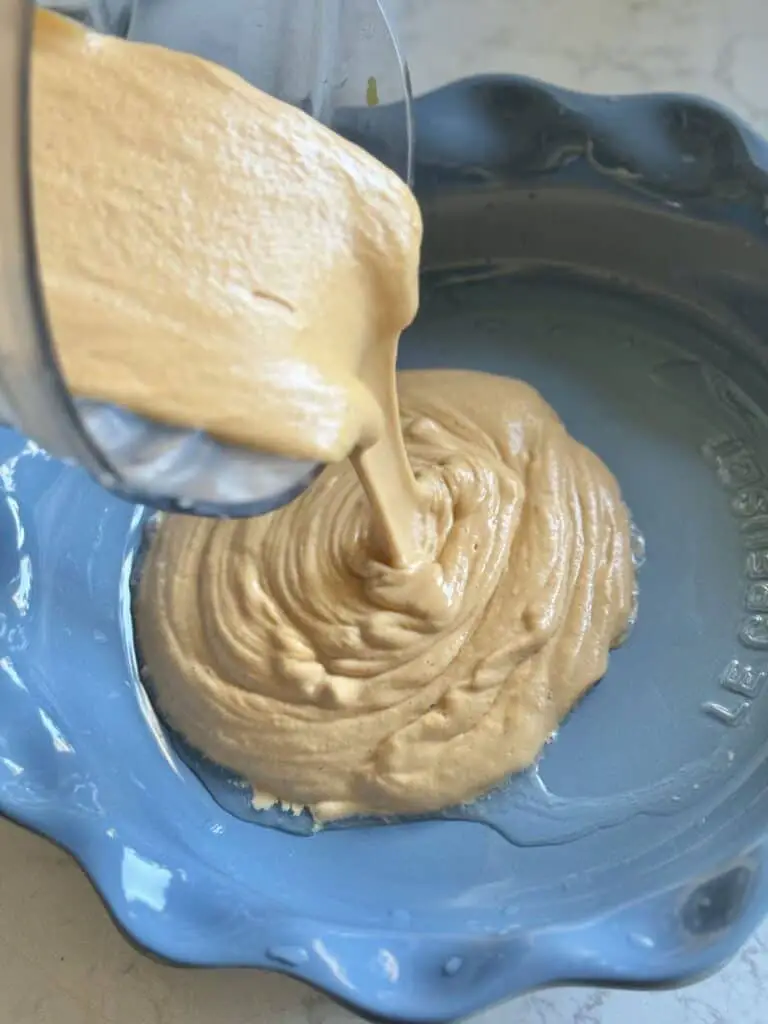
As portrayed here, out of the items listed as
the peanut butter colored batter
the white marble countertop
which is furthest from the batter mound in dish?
the white marble countertop

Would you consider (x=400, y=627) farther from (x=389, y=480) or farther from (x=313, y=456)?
(x=313, y=456)

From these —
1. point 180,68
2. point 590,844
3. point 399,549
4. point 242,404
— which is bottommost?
point 590,844

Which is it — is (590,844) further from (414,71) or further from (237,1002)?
(414,71)

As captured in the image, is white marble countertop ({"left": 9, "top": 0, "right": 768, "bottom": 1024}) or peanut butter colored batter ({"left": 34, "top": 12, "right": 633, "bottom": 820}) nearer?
peanut butter colored batter ({"left": 34, "top": 12, "right": 633, "bottom": 820})

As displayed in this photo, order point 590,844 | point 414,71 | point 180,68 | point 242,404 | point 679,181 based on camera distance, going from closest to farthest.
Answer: point 242,404 < point 180,68 < point 590,844 < point 679,181 < point 414,71

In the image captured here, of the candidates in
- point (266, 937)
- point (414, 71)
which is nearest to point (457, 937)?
point (266, 937)

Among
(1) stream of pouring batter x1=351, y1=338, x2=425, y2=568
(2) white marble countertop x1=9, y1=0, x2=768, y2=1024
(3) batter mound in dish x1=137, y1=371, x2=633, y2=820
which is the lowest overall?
(2) white marble countertop x1=9, y1=0, x2=768, y2=1024

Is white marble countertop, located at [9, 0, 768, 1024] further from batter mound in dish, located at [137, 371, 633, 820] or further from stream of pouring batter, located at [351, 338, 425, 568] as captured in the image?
stream of pouring batter, located at [351, 338, 425, 568]

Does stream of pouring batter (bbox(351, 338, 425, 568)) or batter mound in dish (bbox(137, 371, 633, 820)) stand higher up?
stream of pouring batter (bbox(351, 338, 425, 568))

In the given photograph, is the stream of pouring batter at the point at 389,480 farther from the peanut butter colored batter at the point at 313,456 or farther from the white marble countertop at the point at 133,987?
the white marble countertop at the point at 133,987
